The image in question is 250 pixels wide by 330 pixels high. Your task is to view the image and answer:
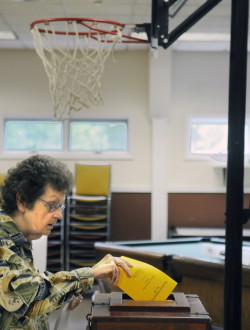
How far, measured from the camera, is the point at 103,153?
20.9 ft

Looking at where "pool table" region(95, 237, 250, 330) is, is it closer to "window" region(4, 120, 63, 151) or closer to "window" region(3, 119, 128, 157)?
"window" region(3, 119, 128, 157)

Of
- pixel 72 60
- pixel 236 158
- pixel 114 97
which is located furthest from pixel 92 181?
pixel 236 158

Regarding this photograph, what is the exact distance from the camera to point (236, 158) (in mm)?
1457

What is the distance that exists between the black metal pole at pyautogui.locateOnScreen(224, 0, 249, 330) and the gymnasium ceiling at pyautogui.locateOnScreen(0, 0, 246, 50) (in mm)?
2861

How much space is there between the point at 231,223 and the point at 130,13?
3.49 metres

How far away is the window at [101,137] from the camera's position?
21.1 feet

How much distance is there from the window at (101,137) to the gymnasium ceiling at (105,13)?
5.17ft

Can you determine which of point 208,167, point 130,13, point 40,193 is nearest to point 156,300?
point 40,193

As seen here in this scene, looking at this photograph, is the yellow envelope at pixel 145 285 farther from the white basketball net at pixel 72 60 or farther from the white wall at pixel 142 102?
the white wall at pixel 142 102

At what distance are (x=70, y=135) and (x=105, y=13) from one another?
2.24m

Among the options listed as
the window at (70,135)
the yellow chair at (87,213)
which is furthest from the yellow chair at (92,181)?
the window at (70,135)

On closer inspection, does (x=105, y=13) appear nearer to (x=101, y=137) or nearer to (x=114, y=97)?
(x=114, y=97)

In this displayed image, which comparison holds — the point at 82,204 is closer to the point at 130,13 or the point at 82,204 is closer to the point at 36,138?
the point at 36,138

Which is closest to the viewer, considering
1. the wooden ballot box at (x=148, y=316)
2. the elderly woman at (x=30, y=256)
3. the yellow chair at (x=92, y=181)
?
the wooden ballot box at (x=148, y=316)
